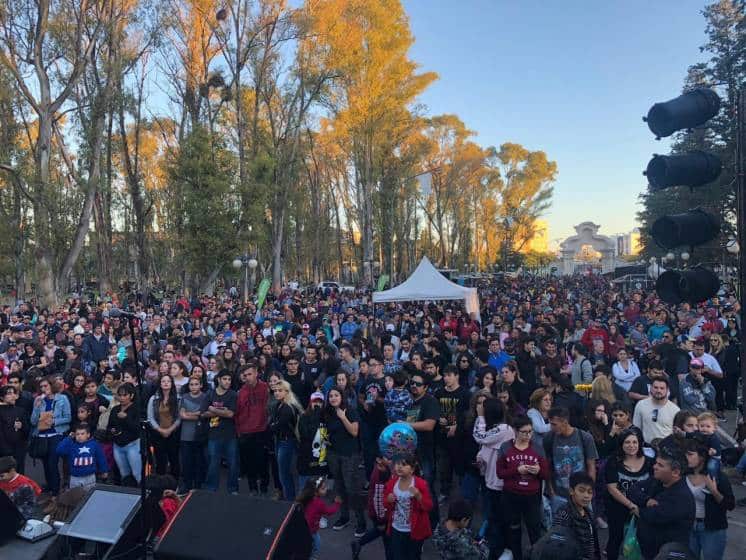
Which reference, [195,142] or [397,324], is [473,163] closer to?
[195,142]

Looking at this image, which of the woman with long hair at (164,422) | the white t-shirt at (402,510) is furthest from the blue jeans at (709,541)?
the woman with long hair at (164,422)

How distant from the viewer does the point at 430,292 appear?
14.2 meters

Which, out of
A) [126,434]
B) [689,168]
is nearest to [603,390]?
[689,168]

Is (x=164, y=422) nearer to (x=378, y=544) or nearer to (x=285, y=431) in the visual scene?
(x=285, y=431)

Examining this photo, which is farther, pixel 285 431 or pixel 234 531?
pixel 285 431

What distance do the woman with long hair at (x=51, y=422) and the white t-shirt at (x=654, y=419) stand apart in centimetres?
621

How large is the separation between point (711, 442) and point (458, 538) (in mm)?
2267

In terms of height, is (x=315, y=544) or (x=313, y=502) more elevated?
(x=313, y=502)

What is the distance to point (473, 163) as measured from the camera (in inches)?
1736

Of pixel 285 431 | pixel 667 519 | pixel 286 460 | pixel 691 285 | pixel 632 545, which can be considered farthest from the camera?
pixel 286 460

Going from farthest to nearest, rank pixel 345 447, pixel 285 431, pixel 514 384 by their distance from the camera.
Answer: pixel 514 384 → pixel 285 431 → pixel 345 447

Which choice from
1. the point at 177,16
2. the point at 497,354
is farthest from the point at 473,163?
the point at 497,354

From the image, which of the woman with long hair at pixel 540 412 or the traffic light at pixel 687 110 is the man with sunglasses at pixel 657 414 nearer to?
the woman with long hair at pixel 540 412

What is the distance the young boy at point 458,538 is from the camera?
367 cm
